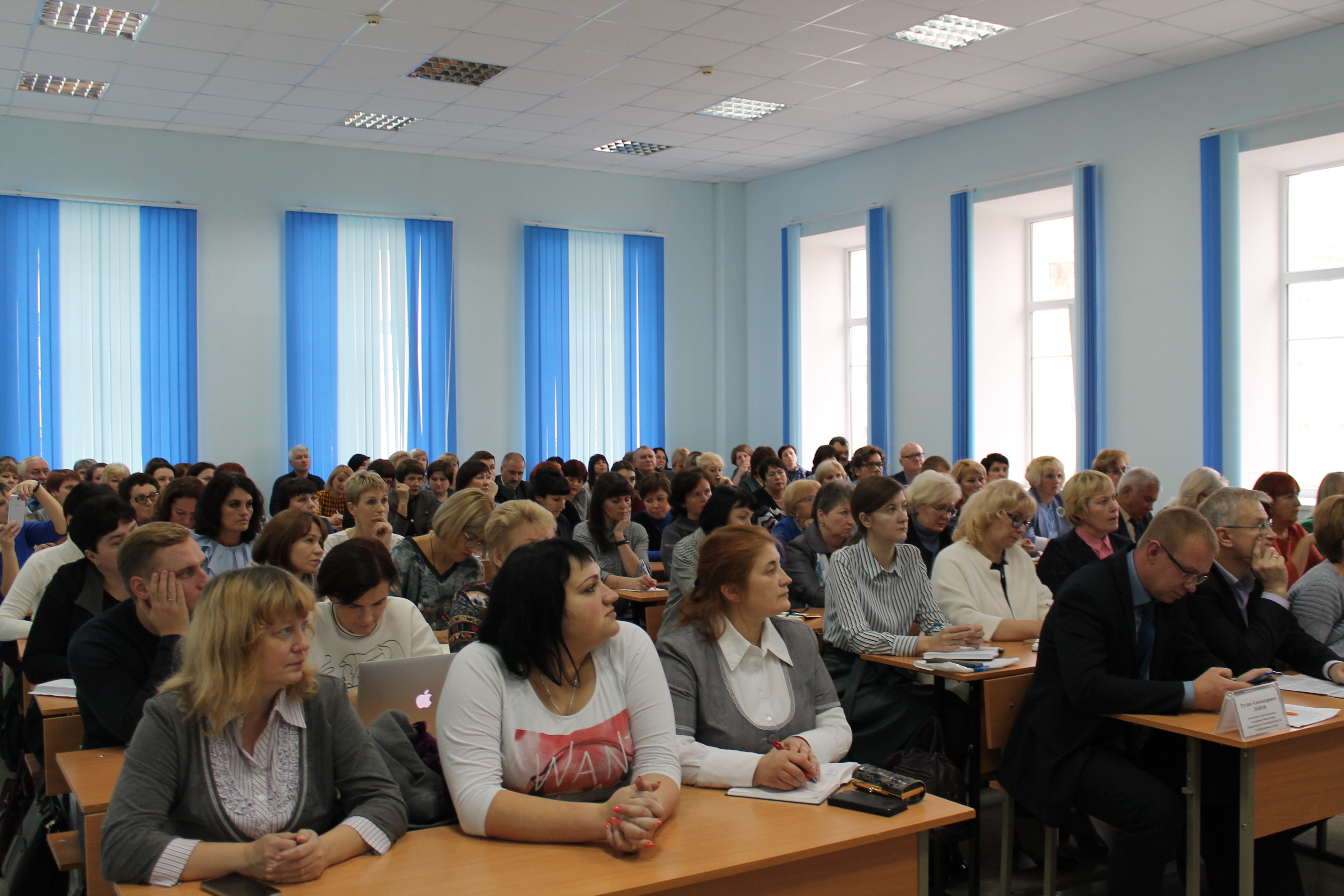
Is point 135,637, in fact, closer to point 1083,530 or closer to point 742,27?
point 1083,530

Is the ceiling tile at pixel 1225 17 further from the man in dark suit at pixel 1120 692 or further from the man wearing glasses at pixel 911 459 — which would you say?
the man in dark suit at pixel 1120 692

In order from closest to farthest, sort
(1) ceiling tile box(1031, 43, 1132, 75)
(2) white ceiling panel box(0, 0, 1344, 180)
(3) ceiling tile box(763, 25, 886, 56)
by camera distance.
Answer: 1. (2) white ceiling panel box(0, 0, 1344, 180)
2. (3) ceiling tile box(763, 25, 886, 56)
3. (1) ceiling tile box(1031, 43, 1132, 75)

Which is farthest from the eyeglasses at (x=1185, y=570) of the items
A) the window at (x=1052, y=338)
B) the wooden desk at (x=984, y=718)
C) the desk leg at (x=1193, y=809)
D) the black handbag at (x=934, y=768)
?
the window at (x=1052, y=338)

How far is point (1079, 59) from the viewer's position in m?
8.16

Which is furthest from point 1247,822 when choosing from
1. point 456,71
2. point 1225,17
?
point 456,71

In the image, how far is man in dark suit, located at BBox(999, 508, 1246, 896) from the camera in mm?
3062

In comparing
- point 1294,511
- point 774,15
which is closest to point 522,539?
point 1294,511

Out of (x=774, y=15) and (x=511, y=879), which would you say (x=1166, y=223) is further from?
(x=511, y=879)

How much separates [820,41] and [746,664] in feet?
20.3

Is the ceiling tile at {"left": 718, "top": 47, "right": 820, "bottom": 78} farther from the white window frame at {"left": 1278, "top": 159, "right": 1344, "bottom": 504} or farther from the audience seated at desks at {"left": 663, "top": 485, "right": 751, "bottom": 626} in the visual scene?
the audience seated at desks at {"left": 663, "top": 485, "right": 751, "bottom": 626}

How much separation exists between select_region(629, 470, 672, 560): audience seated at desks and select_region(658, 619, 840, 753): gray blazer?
3414 mm

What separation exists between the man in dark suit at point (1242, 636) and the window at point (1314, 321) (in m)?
5.01

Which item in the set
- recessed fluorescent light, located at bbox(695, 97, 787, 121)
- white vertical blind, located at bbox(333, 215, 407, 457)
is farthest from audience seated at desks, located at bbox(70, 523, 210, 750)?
white vertical blind, located at bbox(333, 215, 407, 457)

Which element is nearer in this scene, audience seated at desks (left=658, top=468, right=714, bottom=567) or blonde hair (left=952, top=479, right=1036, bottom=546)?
blonde hair (left=952, top=479, right=1036, bottom=546)
